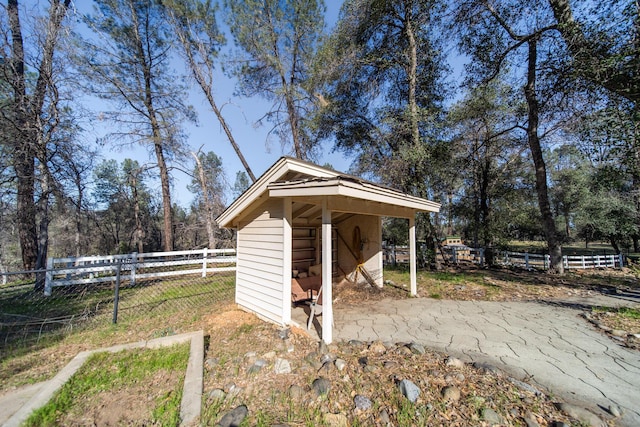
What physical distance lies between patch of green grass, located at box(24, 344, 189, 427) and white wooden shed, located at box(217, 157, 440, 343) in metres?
1.53

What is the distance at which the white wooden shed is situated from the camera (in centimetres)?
332

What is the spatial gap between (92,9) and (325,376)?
14674mm

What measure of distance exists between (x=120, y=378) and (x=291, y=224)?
2793 millimetres

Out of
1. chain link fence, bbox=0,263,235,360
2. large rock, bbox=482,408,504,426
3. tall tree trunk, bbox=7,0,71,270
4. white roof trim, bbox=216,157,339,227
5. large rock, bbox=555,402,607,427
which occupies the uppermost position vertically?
tall tree trunk, bbox=7,0,71,270

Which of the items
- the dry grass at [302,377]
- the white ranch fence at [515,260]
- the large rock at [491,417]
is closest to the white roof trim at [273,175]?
the dry grass at [302,377]

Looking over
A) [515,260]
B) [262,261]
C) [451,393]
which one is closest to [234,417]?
[451,393]

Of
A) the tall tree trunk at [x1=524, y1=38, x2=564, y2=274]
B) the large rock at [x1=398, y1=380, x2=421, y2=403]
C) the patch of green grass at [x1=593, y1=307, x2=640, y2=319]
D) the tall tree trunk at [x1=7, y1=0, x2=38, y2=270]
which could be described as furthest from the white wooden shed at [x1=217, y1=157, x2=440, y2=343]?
the tall tree trunk at [x1=7, y1=0, x2=38, y2=270]

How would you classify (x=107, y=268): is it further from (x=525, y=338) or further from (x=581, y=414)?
(x=525, y=338)

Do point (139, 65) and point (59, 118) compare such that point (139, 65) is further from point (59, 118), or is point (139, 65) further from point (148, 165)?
point (59, 118)

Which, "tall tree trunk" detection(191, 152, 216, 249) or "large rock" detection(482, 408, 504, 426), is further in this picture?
"tall tree trunk" detection(191, 152, 216, 249)

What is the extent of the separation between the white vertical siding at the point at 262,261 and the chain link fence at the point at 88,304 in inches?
49.5

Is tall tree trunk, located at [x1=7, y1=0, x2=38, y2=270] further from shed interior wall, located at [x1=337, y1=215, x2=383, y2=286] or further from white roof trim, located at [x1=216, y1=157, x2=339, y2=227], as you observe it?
shed interior wall, located at [x1=337, y1=215, x2=383, y2=286]

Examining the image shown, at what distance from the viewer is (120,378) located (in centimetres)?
269

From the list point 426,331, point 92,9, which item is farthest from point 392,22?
point 92,9
